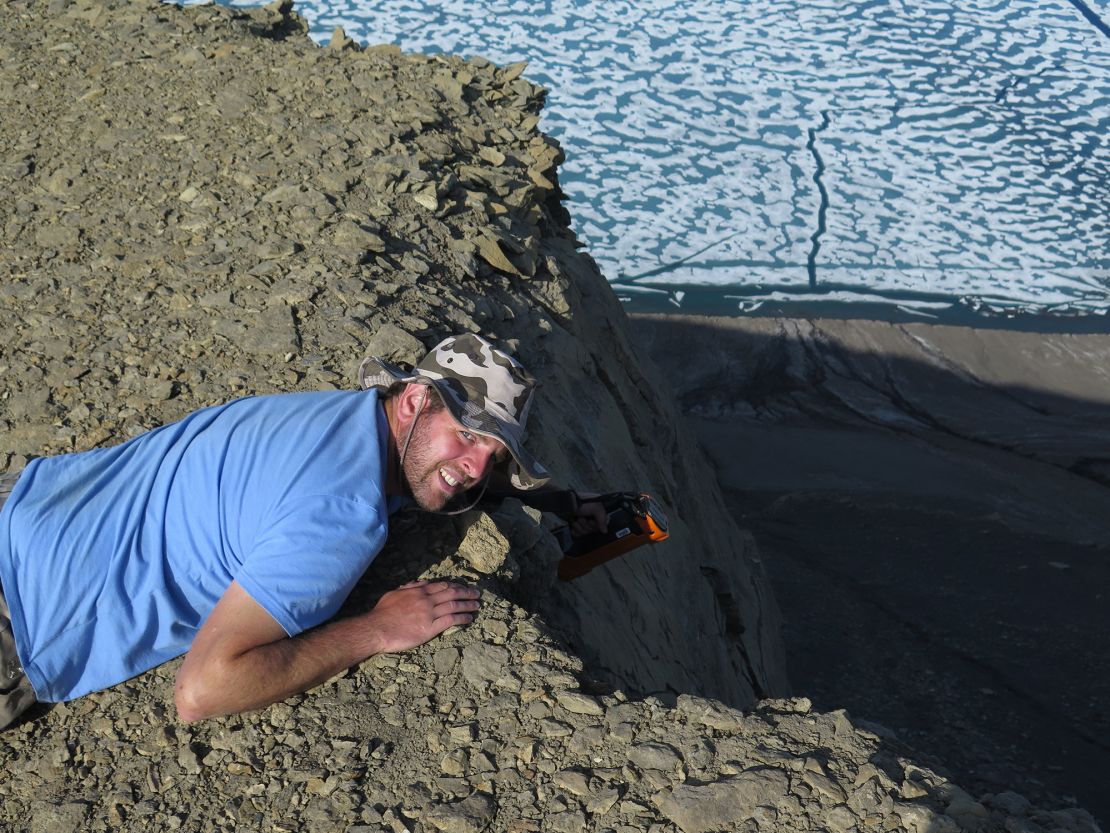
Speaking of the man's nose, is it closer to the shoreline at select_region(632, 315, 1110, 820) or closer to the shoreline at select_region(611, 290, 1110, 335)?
the shoreline at select_region(632, 315, 1110, 820)

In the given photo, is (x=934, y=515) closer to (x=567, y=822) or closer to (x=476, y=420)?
(x=476, y=420)

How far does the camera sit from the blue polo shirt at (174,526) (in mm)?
2354

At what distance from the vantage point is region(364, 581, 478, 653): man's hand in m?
2.59

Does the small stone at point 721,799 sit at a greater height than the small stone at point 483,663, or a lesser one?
greater

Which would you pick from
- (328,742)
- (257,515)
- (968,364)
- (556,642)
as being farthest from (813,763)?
(968,364)

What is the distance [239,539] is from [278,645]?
23 centimetres

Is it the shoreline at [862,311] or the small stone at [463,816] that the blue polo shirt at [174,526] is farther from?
the shoreline at [862,311]

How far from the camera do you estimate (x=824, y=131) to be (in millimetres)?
14086

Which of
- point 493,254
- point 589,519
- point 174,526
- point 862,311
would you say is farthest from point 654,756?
point 862,311

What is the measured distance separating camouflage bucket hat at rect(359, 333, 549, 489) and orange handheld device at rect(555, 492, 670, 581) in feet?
1.63

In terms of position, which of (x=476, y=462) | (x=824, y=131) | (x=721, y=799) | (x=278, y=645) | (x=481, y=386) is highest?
(x=481, y=386)

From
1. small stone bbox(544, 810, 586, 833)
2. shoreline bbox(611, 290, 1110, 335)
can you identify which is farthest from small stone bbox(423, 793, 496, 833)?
shoreline bbox(611, 290, 1110, 335)

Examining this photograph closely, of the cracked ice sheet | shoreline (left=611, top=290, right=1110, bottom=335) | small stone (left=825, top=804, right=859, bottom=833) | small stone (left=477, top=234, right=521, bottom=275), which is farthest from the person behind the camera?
the cracked ice sheet

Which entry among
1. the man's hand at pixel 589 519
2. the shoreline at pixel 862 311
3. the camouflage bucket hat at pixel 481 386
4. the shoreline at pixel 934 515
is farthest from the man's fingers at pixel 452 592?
the shoreline at pixel 862 311
